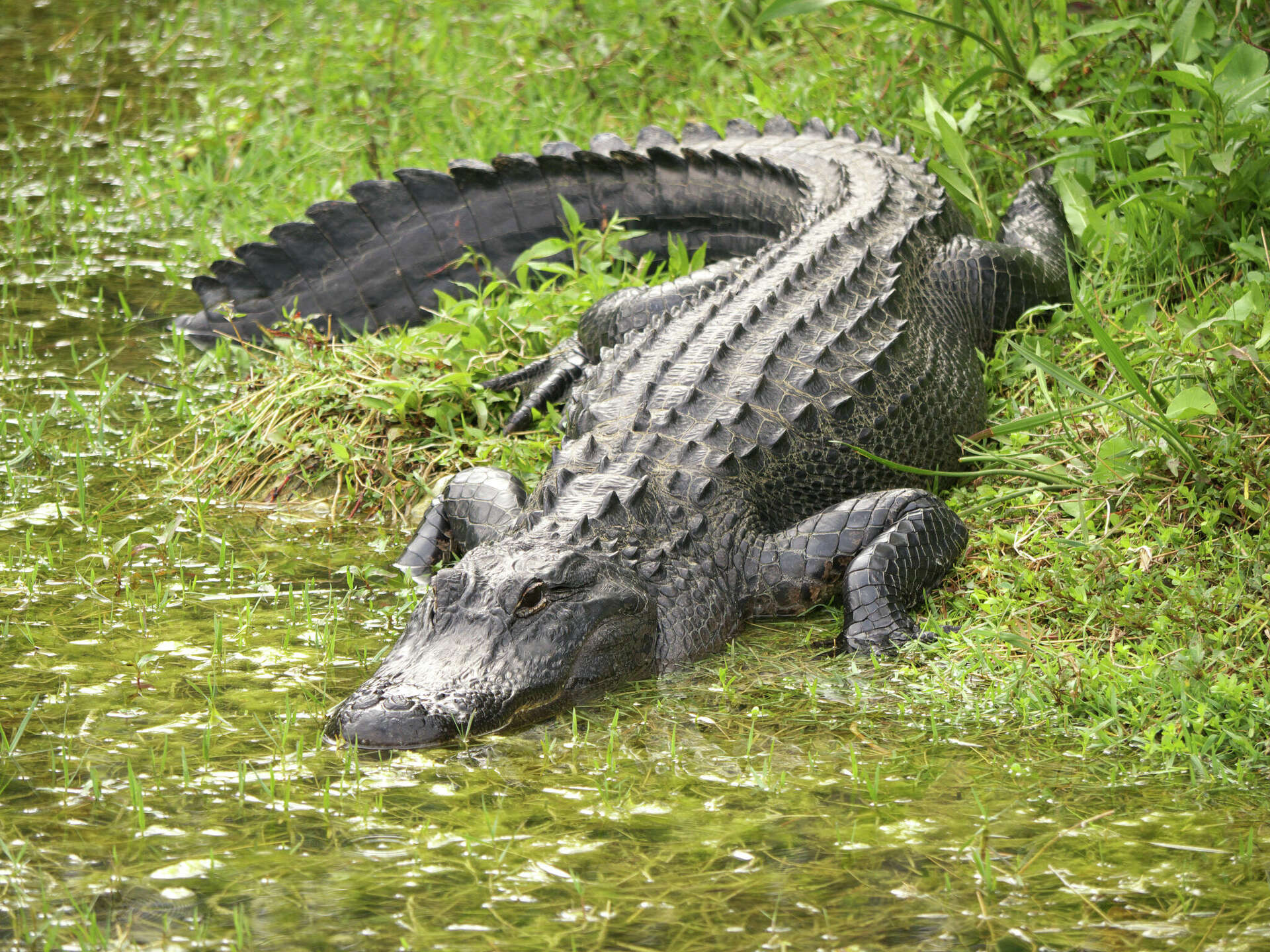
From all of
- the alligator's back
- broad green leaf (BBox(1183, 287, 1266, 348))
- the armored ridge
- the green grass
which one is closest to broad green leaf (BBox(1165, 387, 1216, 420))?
the green grass

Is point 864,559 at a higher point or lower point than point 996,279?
lower

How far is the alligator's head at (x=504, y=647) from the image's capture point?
126 inches

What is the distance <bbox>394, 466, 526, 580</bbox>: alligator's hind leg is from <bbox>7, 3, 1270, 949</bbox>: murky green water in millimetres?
141

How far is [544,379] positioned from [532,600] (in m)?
1.94

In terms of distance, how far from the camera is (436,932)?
2539 mm

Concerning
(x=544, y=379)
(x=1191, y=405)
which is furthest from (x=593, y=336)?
(x=1191, y=405)

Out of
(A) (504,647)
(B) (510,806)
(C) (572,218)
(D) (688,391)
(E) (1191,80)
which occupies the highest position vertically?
(E) (1191,80)

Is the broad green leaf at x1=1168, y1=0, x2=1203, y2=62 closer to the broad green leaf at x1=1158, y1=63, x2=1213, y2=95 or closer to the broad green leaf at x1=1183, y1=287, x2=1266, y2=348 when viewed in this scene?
the broad green leaf at x1=1158, y1=63, x2=1213, y2=95

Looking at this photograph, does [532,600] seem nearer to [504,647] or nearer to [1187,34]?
[504,647]

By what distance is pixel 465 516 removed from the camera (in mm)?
4262

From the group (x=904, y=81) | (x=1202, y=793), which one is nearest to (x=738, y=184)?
(x=904, y=81)

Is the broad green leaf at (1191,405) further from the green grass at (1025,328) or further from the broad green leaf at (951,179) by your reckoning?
the broad green leaf at (951,179)

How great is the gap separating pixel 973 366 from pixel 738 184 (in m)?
1.60

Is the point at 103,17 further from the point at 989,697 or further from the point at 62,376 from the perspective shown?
the point at 989,697
